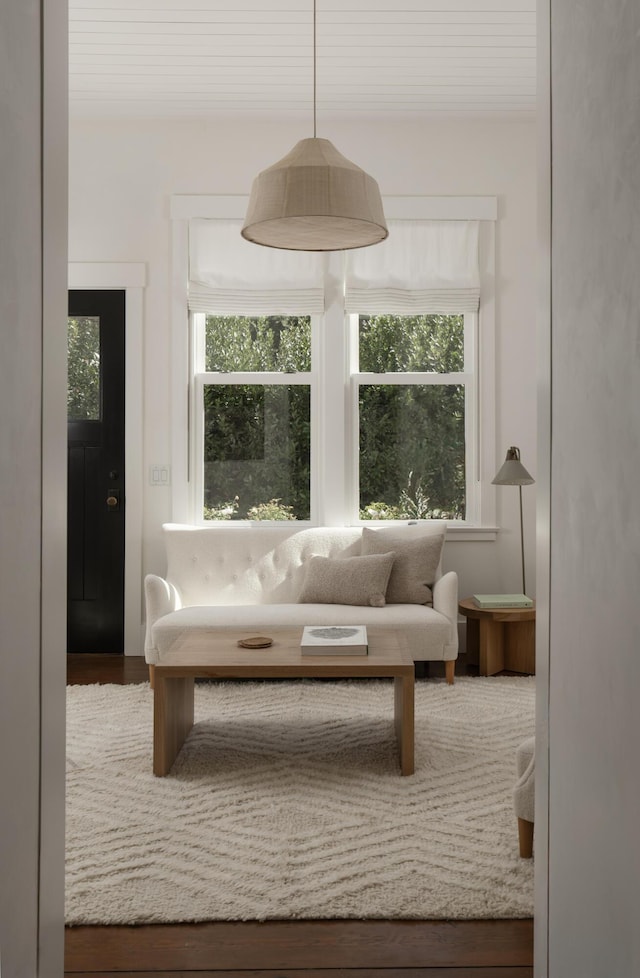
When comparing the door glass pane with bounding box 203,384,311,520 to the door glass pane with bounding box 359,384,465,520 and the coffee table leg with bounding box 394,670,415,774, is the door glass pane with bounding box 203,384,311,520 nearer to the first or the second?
the door glass pane with bounding box 359,384,465,520

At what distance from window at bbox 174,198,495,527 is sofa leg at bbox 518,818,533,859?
3.02m

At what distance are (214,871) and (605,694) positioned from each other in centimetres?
161

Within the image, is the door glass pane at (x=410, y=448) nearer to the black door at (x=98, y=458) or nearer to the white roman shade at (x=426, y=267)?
the white roman shade at (x=426, y=267)

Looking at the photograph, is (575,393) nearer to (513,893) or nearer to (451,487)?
(513,893)

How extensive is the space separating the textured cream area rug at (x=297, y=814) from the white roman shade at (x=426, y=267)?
2459 millimetres

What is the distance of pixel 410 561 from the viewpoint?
15.5 feet

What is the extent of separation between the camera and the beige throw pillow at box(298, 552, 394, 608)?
4562 millimetres

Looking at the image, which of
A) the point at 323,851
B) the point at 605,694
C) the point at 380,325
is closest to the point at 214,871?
the point at 323,851

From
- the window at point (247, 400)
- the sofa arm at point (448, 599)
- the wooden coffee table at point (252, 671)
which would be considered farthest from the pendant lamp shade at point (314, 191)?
the window at point (247, 400)

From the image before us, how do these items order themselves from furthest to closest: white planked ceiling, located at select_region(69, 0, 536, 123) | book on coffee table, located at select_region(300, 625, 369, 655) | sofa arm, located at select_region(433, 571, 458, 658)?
sofa arm, located at select_region(433, 571, 458, 658)
white planked ceiling, located at select_region(69, 0, 536, 123)
book on coffee table, located at select_region(300, 625, 369, 655)

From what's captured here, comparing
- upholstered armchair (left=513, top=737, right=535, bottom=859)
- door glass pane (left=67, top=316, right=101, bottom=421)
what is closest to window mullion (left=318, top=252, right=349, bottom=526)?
door glass pane (left=67, top=316, right=101, bottom=421)

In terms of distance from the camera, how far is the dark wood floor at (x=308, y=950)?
1.88 meters

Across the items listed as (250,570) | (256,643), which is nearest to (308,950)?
(256,643)

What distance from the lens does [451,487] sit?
17.5 feet
